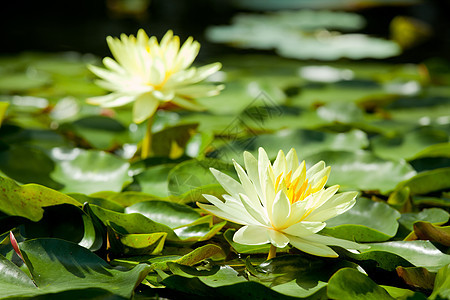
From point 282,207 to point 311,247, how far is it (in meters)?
0.09

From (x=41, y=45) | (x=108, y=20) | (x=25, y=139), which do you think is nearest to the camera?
(x=25, y=139)

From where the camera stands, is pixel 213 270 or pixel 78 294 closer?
pixel 78 294

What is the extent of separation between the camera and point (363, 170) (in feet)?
4.27

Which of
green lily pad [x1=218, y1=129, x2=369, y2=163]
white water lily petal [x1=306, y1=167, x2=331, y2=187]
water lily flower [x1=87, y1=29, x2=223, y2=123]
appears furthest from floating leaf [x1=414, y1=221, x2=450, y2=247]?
water lily flower [x1=87, y1=29, x2=223, y2=123]

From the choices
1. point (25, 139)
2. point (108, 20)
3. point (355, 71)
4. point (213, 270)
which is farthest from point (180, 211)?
point (108, 20)

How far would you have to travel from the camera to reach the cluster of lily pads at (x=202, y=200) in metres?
0.82

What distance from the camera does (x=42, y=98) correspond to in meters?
2.12

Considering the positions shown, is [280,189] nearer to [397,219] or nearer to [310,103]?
[397,219]

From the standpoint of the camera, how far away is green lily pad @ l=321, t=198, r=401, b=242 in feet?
3.19

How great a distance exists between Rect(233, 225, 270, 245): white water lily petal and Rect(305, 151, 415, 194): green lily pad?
0.43 m

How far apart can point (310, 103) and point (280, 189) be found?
1.39 metres

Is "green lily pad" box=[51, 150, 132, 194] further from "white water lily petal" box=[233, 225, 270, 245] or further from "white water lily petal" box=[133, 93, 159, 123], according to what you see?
"white water lily petal" box=[233, 225, 270, 245]

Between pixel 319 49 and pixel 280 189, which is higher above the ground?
pixel 280 189

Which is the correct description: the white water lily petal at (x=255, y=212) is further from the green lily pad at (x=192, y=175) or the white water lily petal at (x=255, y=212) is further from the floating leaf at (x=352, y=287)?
the green lily pad at (x=192, y=175)
